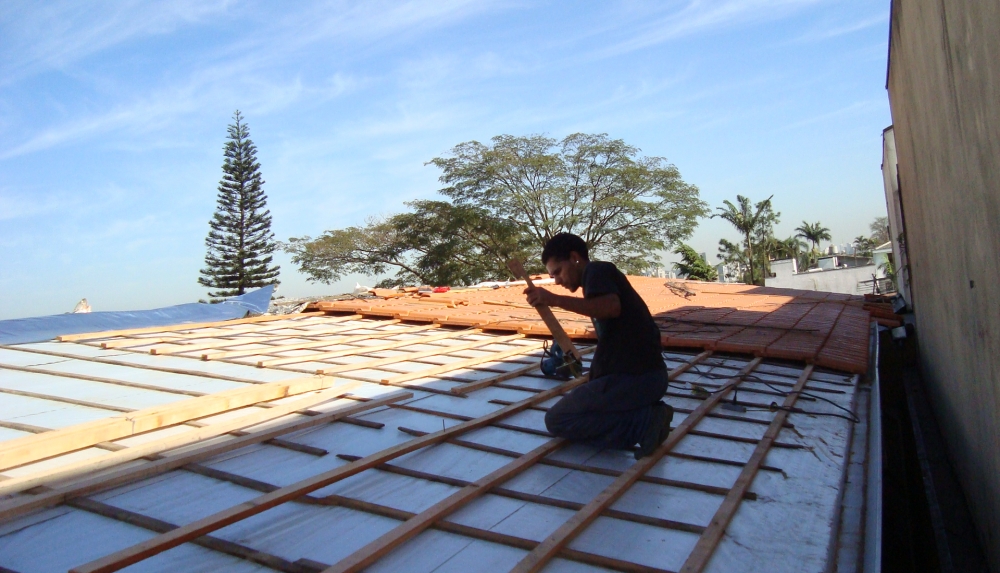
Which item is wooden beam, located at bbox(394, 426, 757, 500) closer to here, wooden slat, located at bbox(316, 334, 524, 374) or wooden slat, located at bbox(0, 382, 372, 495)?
wooden slat, located at bbox(0, 382, 372, 495)

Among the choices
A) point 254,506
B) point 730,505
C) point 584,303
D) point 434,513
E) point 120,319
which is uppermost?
point 120,319

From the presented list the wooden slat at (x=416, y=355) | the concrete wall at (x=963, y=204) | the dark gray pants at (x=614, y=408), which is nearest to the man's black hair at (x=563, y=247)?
the dark gray pants at (x=614, y=408)

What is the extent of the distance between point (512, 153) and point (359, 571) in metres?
21.7

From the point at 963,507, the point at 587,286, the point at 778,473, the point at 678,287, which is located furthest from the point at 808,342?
the point at 678,287

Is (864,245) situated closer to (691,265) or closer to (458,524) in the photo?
(691,265)

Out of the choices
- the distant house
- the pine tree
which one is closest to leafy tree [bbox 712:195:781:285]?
the distant house

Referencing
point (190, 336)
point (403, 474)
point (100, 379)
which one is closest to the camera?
point (403, 474)

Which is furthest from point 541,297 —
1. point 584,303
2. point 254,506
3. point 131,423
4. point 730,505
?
point 131,423

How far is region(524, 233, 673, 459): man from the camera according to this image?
2.86 meters

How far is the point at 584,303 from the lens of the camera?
2676mm

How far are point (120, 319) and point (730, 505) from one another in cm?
645

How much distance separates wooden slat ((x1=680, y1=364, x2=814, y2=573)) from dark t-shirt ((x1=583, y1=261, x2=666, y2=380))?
57 cm

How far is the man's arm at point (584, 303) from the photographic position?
2639 mm

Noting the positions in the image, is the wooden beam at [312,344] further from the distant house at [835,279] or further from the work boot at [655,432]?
the distant house at [835,279]
